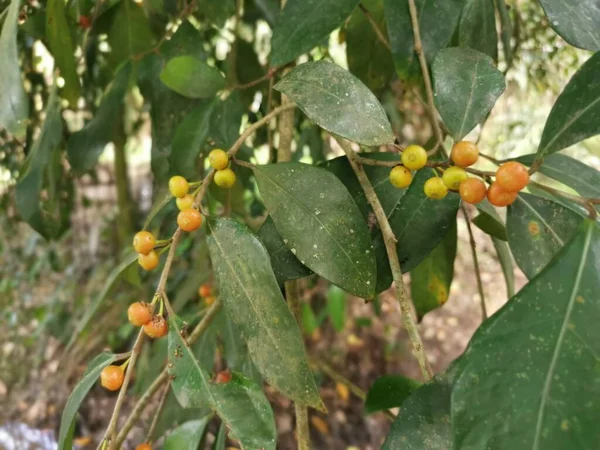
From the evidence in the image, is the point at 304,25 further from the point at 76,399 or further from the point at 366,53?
the point at 76,399

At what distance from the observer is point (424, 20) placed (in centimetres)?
51

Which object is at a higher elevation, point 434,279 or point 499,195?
point 499,195

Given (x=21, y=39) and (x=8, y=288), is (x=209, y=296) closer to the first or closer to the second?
(x=21, y=39)

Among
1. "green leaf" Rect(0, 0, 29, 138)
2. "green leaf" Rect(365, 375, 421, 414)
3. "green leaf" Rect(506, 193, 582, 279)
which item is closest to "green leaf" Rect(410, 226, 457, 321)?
"green leaf" Rect(365, 375, 421, 414)

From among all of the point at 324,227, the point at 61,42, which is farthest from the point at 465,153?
the point at 61,42

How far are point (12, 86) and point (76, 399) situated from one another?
0.29 meters

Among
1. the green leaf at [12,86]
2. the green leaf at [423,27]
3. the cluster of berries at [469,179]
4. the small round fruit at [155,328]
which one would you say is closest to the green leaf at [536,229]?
the cluster of berries at [469,179]

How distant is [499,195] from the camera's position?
0.37m

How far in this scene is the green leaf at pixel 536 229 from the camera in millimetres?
414

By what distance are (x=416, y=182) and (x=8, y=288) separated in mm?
1434

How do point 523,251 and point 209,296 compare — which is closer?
point 523,251

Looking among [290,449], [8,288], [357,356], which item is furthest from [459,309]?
[8,288]

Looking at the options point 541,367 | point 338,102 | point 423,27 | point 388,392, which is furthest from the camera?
point 388,392

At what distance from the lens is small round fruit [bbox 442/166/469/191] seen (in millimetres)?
373
